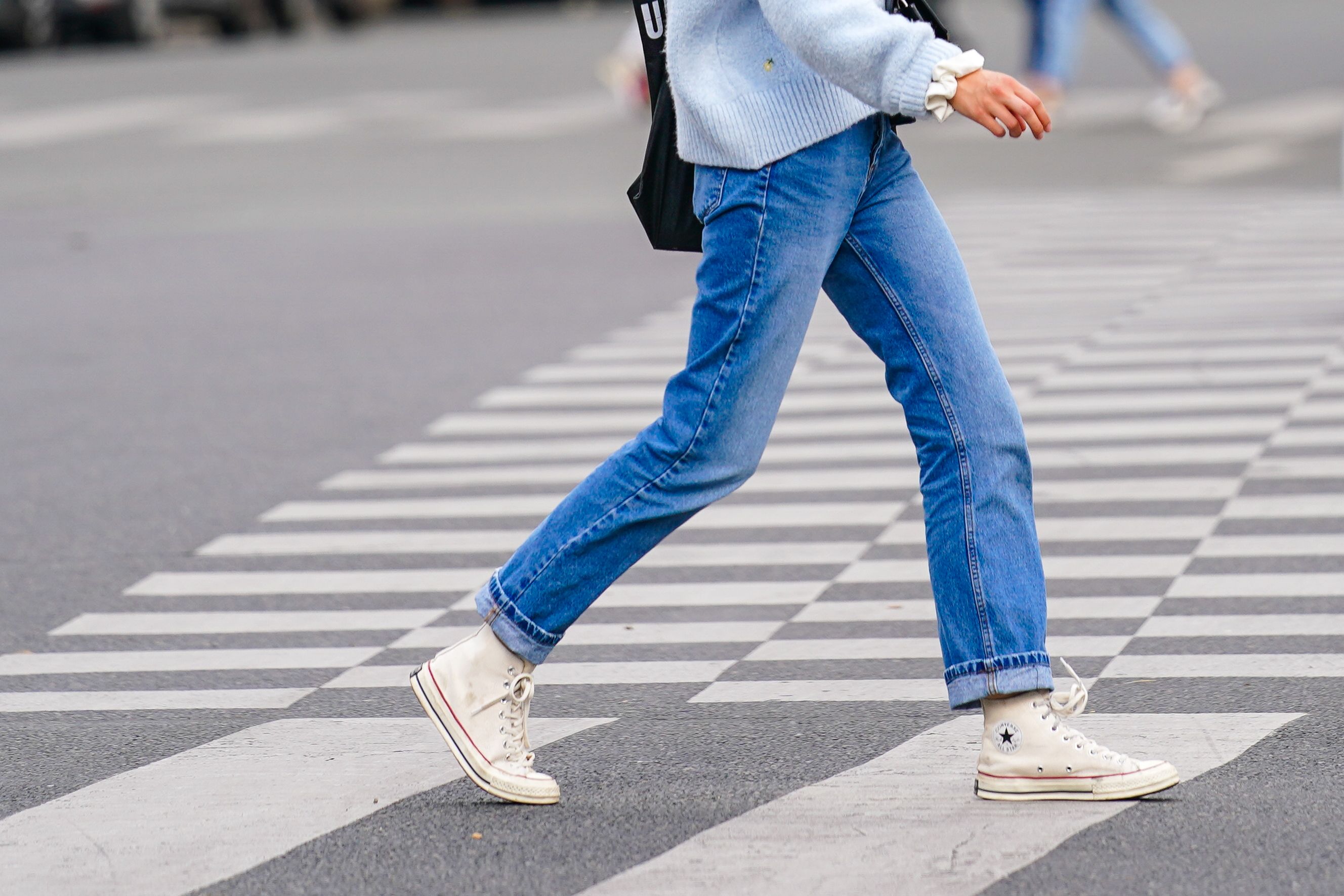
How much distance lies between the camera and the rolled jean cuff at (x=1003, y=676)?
397 centimetres

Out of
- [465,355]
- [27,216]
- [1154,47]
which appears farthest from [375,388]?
[1154,47]

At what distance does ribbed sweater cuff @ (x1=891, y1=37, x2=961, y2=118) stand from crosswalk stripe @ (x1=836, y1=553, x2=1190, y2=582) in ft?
7.36

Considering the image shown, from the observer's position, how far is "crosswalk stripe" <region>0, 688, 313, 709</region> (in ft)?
16.0

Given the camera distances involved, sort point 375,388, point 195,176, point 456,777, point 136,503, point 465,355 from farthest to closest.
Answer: point 195,176
point 465,355
point 375,388
point 136,503
point 456,777

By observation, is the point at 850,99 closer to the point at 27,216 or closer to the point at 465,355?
the point at 465,355

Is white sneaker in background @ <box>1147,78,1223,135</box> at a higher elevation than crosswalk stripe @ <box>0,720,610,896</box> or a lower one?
lower

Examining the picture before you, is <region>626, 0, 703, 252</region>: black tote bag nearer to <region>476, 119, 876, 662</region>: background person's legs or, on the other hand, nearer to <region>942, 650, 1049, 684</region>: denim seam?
<region>476, 119, 876, 662</region>: background person's legs

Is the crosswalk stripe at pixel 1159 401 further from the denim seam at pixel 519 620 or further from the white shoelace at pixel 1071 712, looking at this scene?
the denim seam at pixel 519 620

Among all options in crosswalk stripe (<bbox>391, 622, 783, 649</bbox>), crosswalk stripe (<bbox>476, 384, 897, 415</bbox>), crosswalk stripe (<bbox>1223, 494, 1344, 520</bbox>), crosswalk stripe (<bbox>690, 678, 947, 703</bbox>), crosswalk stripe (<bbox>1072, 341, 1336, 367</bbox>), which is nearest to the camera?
crosswalk stripe (<bbox>690, 678, 947, 703</bbox>)

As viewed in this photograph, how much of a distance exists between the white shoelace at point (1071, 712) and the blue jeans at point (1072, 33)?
13.3m

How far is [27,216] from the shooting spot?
14.6m

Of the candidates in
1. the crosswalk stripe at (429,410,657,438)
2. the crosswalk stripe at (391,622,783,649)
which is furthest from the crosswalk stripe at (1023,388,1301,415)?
the crosswalk stripe at (391,622,783,649)

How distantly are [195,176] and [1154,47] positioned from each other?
6.56 metres

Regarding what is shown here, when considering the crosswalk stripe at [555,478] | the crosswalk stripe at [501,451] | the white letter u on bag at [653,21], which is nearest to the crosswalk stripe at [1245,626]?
the crosswalk stripe at [555,478]
